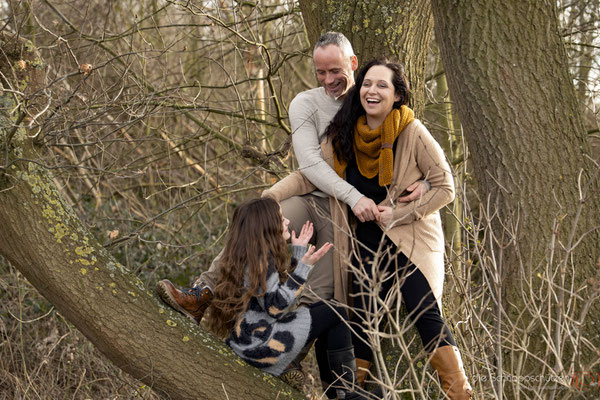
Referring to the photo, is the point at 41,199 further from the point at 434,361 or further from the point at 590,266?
the point at 590,266

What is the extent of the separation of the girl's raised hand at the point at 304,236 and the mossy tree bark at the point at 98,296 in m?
0.63

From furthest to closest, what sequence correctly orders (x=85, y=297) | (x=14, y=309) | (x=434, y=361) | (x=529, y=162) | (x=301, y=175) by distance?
(x=14, y=309), (x=301, y=175), (x=529, y=162), (x=434, y=361), (x=85, y=297)

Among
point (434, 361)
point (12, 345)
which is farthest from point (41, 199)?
point (12, 345)

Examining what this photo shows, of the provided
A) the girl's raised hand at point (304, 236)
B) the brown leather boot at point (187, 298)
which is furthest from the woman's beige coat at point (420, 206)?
the brown leather boot at point (187, 298)

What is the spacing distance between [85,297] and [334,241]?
121 centimetres

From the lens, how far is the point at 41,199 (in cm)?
281

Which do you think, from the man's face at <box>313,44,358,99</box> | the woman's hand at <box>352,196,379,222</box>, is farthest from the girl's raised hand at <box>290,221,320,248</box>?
the man's face at <box>313,44,358,99</box>

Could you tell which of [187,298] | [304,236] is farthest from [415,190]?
[187,298]

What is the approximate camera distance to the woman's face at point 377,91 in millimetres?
3152

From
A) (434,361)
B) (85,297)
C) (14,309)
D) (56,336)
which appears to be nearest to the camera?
(85,297)

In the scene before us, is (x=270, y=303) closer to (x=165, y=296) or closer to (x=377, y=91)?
(x=165, y=296)

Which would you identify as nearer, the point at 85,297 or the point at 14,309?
the point at 85,297

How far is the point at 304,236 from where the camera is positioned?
10.4 feet

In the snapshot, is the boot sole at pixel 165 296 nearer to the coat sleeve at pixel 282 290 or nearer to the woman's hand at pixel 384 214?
the coat sleeve at pixel 282 290
